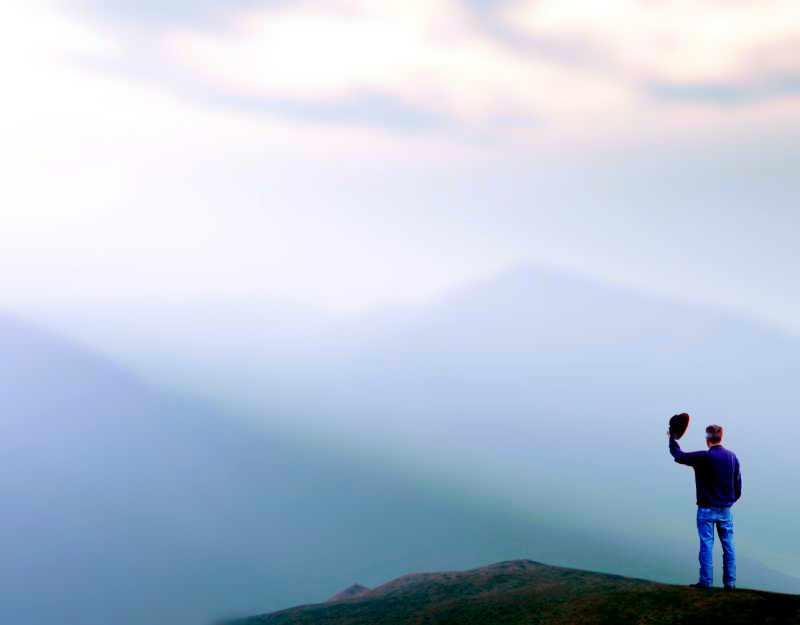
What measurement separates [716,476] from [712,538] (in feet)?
4.68

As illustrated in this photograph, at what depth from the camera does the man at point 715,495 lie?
56.1 feet

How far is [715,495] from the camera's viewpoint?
1712 centimetres

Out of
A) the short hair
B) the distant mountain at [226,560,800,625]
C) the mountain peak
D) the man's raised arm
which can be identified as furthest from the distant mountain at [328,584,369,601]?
the short hair

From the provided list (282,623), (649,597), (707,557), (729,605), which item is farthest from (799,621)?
(282,623)

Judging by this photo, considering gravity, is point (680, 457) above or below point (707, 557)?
above

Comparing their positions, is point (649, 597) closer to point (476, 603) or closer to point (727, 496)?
point (727, 496)

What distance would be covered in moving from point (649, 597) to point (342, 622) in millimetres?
9588

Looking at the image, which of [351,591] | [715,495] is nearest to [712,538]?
[715,495]

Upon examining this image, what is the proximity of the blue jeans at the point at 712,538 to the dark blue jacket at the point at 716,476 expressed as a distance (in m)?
0.20

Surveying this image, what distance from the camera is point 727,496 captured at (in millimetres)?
17219

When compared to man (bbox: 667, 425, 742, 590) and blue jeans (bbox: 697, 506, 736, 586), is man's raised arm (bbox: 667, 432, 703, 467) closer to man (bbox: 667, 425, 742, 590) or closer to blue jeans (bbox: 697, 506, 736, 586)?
man (bbox: 667, 425, 742, 590)

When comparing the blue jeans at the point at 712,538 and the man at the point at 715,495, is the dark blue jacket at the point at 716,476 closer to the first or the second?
the man at the point at 715,495

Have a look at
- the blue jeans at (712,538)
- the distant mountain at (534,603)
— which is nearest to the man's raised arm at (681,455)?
the blue jeans at (712,538)

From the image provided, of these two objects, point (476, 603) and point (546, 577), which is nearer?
point (476, 603)
